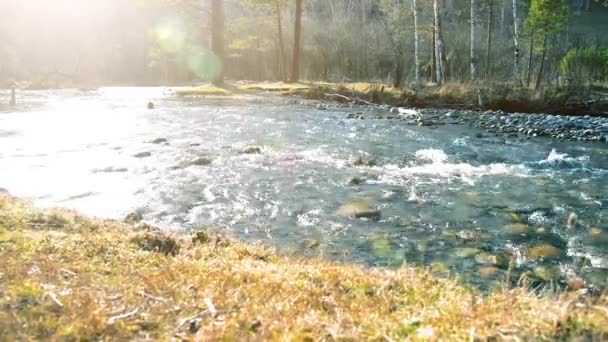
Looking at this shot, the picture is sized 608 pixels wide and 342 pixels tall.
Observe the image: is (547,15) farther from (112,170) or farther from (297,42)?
(112,170)

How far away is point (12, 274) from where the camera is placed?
3.43 m

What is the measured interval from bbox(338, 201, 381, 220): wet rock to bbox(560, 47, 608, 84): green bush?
2049cm

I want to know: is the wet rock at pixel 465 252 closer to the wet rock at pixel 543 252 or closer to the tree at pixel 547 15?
the wet rock at pixel 543 252

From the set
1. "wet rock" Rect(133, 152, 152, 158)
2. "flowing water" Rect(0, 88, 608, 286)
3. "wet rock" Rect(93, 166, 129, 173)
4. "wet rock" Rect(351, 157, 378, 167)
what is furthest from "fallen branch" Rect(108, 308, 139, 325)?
"wet rock" Rect(133, 152, 152, 158)

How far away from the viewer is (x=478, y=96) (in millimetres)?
20891

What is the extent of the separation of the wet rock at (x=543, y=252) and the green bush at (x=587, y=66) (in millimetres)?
21055

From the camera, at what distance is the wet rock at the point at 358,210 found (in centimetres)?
727

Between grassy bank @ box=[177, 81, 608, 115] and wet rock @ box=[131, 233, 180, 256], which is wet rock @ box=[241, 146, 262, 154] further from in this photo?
grassy bank @ box=[177, 81, 608, 115]

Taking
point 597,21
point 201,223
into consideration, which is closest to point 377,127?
point 201,223

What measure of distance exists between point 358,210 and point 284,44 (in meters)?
35.4

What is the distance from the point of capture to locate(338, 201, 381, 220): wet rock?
23.9 feet

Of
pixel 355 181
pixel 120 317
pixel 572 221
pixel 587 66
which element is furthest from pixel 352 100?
pixel 120 317

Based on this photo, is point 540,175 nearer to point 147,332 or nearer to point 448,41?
point 147,332

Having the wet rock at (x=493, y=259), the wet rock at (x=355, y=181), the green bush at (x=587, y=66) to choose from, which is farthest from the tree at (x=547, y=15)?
the wet rock at (x=493, y=259)
